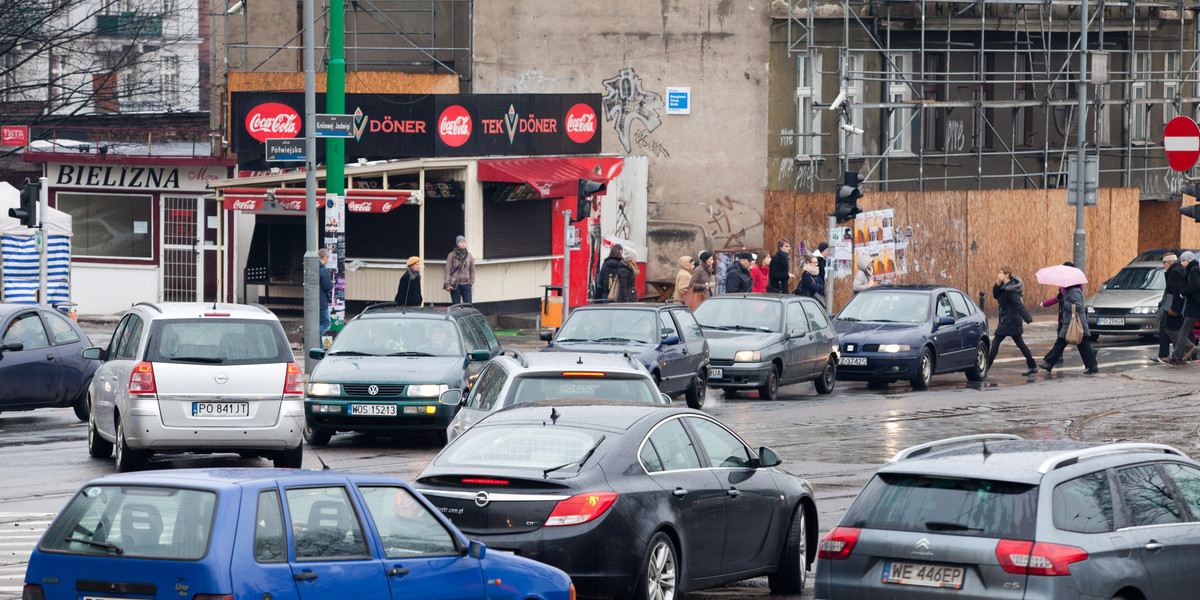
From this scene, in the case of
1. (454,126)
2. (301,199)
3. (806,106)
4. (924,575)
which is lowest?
(924,575)

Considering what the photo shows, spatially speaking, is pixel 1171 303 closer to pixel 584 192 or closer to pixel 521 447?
pixel 584 192

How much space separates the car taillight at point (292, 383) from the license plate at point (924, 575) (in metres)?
8.19

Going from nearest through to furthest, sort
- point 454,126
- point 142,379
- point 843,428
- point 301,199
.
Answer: point 142,379, point 843,428, point 301,199, point 454,126

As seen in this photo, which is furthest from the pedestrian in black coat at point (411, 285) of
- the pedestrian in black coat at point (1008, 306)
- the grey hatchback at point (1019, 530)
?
the grey hatchback at point (1019, 530)

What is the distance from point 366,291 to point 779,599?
21.8m

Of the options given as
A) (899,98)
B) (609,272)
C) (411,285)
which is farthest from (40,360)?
(899,98)

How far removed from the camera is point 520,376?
13.9 meters

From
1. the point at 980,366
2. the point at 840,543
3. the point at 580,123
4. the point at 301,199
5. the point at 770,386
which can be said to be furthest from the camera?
the point at 580,123

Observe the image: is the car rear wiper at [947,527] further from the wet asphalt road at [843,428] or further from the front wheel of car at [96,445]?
the front wheel of car at [96,445]

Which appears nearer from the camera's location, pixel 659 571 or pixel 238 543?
pixel 238 543

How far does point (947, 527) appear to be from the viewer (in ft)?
25.5

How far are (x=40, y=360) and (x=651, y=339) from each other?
736 centimetres

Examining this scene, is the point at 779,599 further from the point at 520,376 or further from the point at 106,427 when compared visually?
the point at 106,427

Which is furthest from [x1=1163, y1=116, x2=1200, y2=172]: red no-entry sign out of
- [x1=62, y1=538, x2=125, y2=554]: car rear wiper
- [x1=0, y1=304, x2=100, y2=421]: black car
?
[x1=62, y1=538, x2=125, y2=554]: car rear wiper
